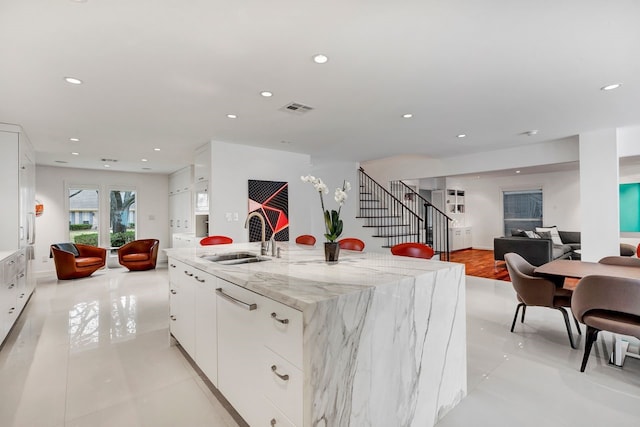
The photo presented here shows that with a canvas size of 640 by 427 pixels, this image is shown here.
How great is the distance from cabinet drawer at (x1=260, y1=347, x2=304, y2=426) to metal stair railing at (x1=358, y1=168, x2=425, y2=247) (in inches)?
235

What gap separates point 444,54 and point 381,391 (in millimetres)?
2353

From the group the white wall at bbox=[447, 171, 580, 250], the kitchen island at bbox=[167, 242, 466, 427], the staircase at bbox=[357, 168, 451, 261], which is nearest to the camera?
the kitchen island at bbox=[167, 242, 466, 427]

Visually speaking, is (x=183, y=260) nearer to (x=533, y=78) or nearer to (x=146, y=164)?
(x=533, y=78)

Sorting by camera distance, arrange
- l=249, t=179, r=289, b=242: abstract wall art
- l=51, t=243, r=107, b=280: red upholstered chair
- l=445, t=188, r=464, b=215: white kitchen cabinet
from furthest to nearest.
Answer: l=445, t=188, r=464, b=215: white kitchen cabinet
l=51, t=243, r=107, b=280: red upholstered chair
l=249, t=179, r=289, b=242: abstract wall art

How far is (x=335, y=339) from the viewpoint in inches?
51.6

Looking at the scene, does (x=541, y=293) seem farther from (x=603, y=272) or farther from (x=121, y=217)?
(x=121, y=217)

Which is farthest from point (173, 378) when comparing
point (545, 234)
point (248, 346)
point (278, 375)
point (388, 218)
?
point (545, 234)

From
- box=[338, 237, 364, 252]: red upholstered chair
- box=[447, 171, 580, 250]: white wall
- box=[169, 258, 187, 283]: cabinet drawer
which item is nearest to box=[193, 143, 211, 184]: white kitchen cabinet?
box=[169, 258, 187, 283]: cabinet drawer

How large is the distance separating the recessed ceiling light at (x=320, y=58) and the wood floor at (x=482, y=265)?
471 cm

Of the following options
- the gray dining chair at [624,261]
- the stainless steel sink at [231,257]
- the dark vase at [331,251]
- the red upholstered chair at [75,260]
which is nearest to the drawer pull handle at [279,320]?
the dark vase at [331,251]

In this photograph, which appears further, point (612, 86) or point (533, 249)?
point (533, 249)

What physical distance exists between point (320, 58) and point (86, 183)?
8.15 meters

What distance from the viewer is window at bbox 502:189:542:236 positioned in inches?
374

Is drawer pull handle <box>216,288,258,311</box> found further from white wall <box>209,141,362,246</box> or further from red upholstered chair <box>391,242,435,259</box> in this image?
white wall <box>209,141,362,246</box>
